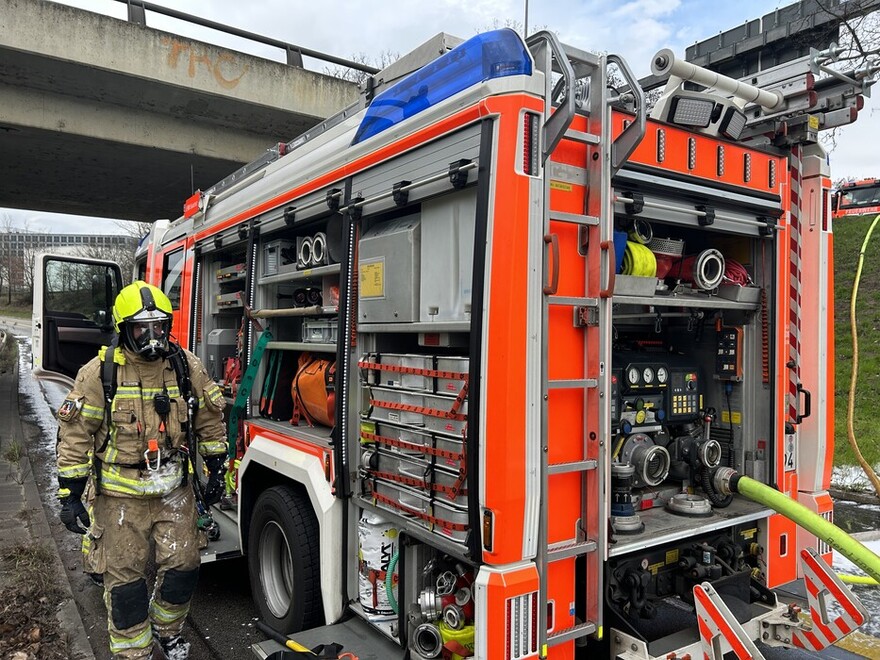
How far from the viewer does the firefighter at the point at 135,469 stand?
3.29 metres

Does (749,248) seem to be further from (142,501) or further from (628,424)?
(142,501)

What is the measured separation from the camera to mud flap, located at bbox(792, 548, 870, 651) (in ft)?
8.89

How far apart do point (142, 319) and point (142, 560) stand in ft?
4.24

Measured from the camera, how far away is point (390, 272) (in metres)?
2.84

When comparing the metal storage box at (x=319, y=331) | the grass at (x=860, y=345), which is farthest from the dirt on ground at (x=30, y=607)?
the grass at (x=860, y=345)

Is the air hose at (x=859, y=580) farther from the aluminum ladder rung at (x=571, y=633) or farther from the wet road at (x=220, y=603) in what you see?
the aluminum ladder rung at (x=571, y=633)

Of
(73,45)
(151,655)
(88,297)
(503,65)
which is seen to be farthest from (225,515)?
(73,45)

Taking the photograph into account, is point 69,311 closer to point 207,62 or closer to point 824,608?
point 207,62

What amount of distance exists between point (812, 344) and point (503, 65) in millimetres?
2319

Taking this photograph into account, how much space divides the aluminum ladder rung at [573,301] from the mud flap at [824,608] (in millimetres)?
1735

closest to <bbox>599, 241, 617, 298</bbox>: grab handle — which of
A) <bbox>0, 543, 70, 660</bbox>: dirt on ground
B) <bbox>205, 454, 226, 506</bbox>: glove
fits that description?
<bbox>205, 454, 226, 506</bbox>: glove

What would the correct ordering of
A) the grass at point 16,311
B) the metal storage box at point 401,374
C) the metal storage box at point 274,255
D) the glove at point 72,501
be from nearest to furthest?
the metal storage box at point 401,374, the glove at point 72,501, the metal storage box at point 274,255, the grass at point 16,311

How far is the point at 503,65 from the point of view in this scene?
2.27 meters

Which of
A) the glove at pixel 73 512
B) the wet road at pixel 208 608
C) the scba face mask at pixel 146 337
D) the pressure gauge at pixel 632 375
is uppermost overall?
the scba face mask at pixel 146 337
